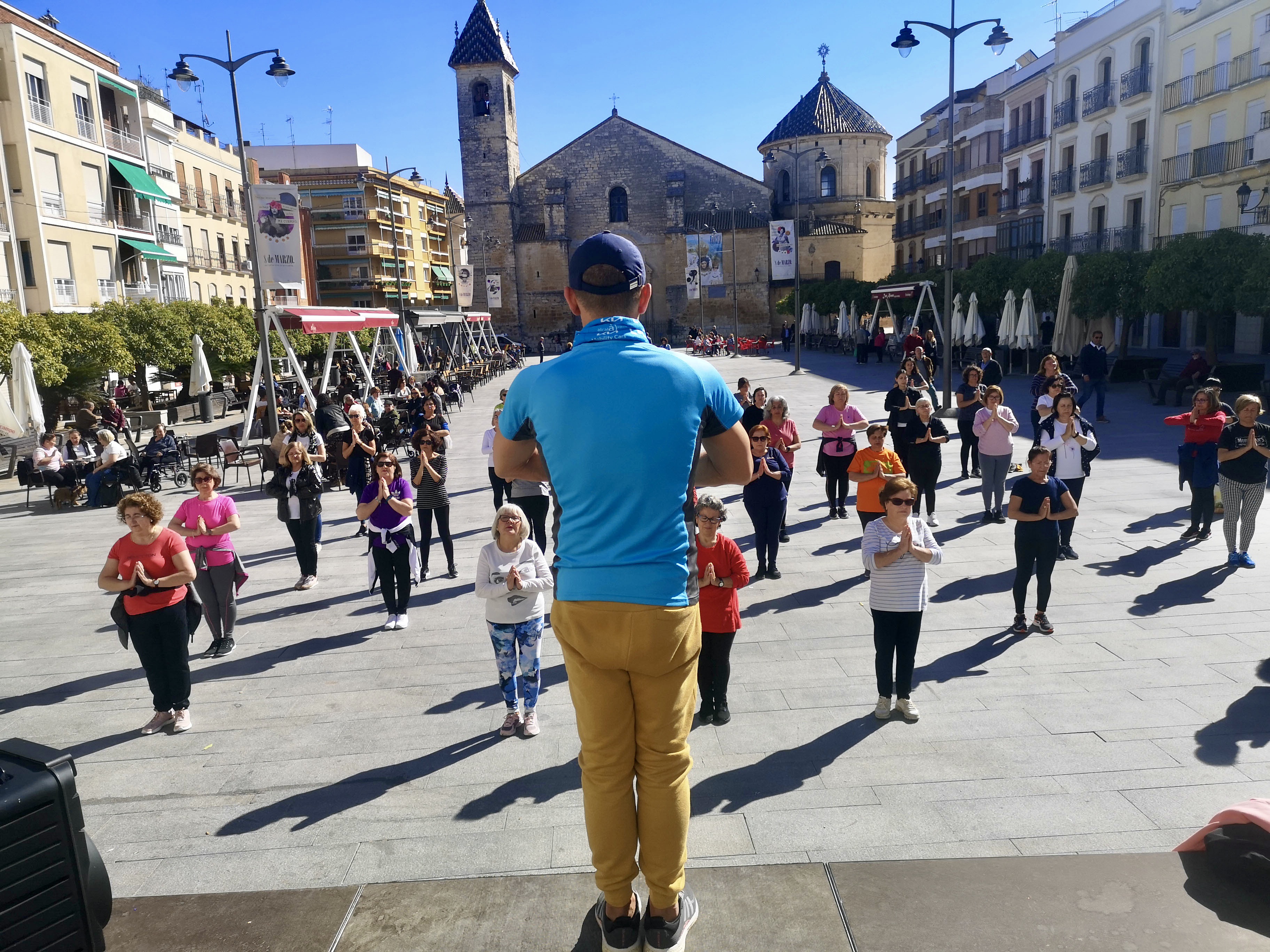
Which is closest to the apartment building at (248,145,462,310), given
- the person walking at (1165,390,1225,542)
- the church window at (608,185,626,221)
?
the church window at (608,185,626,221)

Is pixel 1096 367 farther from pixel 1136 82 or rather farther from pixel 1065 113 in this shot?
pixel 1065 113

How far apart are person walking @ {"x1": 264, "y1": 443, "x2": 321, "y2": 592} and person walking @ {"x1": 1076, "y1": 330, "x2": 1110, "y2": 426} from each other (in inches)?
528

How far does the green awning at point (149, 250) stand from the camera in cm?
3153

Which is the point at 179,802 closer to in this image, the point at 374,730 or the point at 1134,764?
the point at 374,730

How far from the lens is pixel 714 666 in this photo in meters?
5.32

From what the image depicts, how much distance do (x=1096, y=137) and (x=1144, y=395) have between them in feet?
56.0

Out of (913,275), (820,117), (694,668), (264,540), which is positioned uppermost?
(820,117)

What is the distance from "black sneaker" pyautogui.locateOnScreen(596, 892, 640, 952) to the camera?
2.67 meters

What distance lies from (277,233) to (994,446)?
12.3m

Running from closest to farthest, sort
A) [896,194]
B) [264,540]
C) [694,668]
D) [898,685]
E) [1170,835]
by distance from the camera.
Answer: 1. [694,668]
2. [1170,835]
3. [898,685]
4. [264,540]
5. [896,194]

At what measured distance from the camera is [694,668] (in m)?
2.56

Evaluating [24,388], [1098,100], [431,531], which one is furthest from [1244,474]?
[1098,100]

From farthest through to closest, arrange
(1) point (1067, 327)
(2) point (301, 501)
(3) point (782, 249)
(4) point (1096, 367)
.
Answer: (3) point (782, 249) < (1) point (1067, 327) < (4) point (1096, 367) < (2) point (301, 501)

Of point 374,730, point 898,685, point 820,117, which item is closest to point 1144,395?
point 898,685
